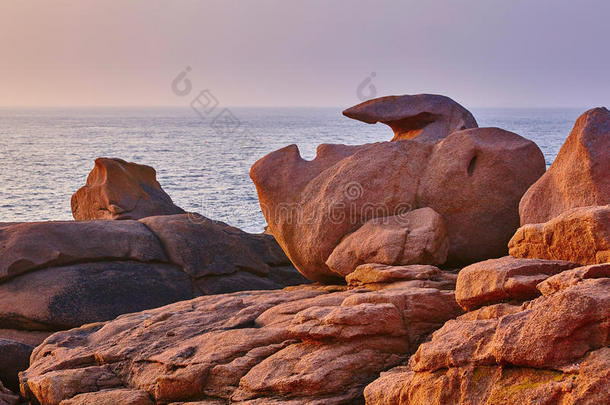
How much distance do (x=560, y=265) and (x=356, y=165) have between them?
20.2 feet

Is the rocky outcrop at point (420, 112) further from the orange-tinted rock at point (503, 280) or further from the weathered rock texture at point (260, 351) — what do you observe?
the orange-tinted rock at point (503, 280)

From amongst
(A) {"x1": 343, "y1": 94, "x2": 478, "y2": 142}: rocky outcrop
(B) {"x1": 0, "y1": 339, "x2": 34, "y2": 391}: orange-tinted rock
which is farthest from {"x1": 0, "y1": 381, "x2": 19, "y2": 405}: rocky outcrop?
(A) {"x1": 343, "y1": 94, "x2": 478, "y2": 142}: rocky outcrop

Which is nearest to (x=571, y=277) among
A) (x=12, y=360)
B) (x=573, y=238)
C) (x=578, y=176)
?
(x=573, y=238)

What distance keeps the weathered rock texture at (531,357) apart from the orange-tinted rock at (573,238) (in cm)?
118

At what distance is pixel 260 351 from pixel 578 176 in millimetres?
5606

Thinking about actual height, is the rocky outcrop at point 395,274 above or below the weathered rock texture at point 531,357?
below

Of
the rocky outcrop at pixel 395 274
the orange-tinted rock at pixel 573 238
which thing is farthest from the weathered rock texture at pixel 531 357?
the rocky outcrop at pixel 395 274

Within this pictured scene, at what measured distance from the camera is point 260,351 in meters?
8.97

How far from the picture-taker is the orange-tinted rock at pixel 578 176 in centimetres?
1063

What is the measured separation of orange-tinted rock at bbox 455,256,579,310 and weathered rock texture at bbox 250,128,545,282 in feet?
15.1

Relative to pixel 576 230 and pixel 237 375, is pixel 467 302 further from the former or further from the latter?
pixel 237 375

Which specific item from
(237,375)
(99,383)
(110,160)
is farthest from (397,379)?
(110,160)

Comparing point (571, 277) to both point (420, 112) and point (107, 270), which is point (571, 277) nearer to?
point (420, 112)

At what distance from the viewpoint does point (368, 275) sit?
11000mm
